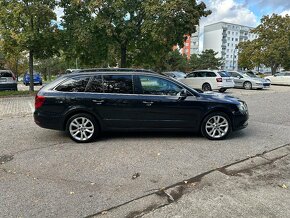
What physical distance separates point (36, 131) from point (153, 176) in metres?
3.95

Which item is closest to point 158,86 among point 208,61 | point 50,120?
point 50,120

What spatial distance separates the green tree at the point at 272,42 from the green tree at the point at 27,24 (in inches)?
1233

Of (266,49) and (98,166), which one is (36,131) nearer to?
(98,166)

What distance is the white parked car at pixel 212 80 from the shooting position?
16.3 metres

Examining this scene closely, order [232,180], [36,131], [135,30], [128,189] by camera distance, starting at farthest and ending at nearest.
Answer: [135,30] → [36,131] → [232,180] → [128,189]

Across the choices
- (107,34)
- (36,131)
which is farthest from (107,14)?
(36,131)

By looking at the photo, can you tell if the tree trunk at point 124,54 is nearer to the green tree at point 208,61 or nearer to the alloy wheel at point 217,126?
the alloy wheel at point 217,126

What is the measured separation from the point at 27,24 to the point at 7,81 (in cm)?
374

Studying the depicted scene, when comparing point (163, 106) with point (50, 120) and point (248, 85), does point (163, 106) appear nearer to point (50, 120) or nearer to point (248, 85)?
point (50, 120)

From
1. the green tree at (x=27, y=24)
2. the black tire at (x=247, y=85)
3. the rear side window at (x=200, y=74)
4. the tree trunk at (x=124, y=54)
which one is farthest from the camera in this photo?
the black tire at (x=247, y=85)

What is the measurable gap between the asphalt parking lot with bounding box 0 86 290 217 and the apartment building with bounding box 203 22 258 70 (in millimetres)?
→ 105340

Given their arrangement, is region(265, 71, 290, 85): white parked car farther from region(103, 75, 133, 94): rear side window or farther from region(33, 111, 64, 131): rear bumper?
region(33, 111, 64, 131): rear bumper

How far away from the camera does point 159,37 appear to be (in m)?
14.5

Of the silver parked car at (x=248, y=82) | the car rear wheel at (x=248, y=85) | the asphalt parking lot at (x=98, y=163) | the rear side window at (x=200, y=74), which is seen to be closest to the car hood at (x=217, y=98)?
the asphalt parking lot at (x=98, y=163)
